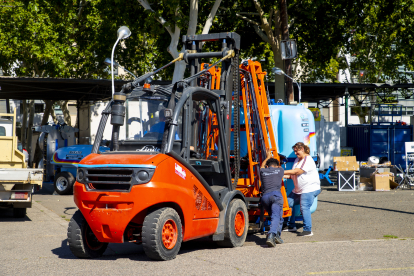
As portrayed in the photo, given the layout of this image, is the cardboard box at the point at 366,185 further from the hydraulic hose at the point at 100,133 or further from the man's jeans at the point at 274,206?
the hydraulic hose at the point at 100,133

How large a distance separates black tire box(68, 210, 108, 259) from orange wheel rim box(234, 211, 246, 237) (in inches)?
83.5

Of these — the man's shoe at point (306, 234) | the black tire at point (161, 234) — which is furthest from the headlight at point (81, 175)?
the man's shoe at point (306, 234)

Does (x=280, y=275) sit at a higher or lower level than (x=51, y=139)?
lower

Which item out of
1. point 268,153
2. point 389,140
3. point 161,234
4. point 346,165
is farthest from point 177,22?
point 389,140

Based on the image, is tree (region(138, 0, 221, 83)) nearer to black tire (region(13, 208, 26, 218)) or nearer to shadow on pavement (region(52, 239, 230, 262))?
black tire (region(13, 208, 26, 218))

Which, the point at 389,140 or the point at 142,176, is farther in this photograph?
the point at 389,140

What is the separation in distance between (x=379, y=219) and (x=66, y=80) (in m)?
14.2

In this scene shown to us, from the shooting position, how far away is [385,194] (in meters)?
16.5

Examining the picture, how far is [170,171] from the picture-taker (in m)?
6.66

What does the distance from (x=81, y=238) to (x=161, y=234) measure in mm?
1132

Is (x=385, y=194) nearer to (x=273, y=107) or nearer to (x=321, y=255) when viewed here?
(x=273, y=107)

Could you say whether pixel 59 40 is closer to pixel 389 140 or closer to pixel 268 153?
pixel 389 140

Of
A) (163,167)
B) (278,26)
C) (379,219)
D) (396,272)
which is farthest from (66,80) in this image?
(396,272)

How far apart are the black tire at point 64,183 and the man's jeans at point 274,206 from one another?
10.2 meters
